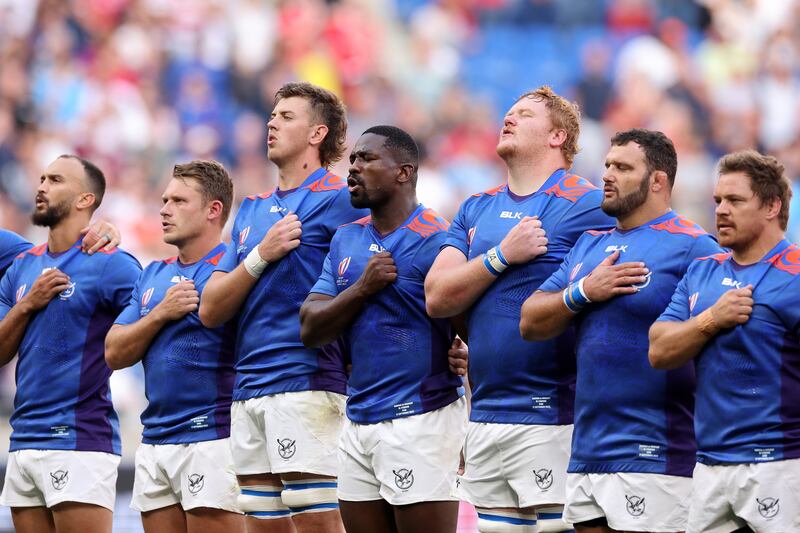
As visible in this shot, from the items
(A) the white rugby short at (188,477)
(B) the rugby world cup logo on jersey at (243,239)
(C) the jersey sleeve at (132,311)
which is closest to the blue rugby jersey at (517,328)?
(B) the rugby world cup logo on jersey at (243,239)

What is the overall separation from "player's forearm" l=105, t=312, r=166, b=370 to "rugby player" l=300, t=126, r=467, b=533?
104cm

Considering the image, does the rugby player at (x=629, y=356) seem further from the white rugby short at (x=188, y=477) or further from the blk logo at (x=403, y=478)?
the white rugby short at (x=188, y=477)

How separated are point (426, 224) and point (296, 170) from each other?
0.90m

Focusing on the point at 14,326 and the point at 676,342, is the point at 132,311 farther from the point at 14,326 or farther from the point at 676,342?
the point at 676,342

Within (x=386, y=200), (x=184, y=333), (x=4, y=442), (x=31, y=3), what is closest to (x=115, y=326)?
(x=184, y=333)

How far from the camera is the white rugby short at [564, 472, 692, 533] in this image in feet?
18.2

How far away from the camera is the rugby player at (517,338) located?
604cm

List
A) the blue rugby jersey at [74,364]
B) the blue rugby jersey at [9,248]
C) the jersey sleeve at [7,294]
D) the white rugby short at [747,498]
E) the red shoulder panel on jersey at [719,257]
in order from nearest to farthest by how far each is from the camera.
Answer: the white rugby short at [747,498], the red shoulder panel on jersey at [719,257], the blue rugby jersey at [74,364], the jersey sleeve at [7,294], the blue rugby jersey at [9,248]

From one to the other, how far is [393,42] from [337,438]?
469 inches

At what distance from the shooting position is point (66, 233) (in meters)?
7.93

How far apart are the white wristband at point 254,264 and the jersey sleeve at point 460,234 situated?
97cm

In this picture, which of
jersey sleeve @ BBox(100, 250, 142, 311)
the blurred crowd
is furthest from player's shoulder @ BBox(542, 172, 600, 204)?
the blurred crowd

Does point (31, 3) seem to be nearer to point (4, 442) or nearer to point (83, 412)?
point (4, 442)

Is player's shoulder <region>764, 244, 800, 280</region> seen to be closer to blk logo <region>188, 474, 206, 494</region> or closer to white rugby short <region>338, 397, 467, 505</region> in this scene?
white rugby short <region>338, 397, 467, 505</region>
